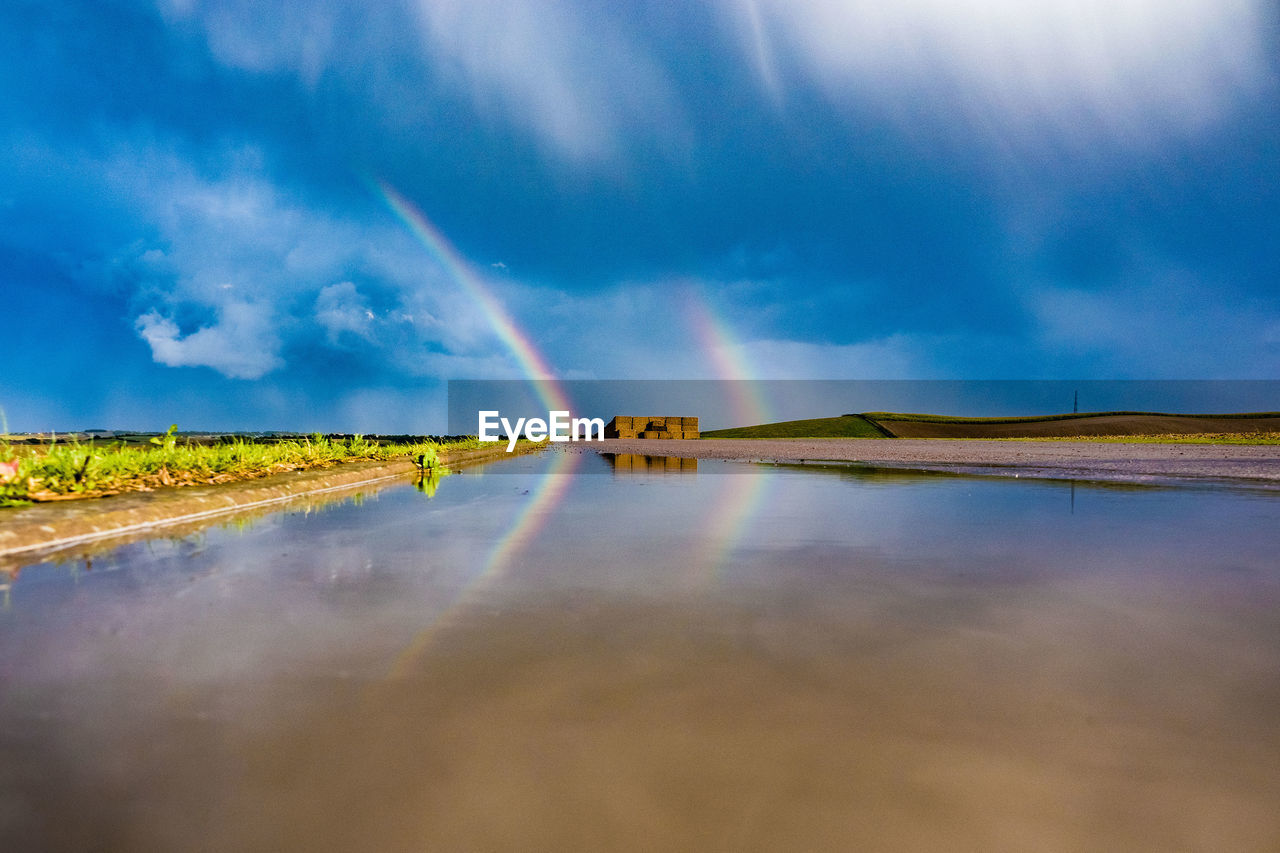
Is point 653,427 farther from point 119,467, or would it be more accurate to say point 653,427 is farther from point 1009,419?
point 119,467

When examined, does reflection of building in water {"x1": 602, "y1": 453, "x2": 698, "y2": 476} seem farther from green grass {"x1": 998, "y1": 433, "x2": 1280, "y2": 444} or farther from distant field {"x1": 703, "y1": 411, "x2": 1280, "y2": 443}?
distant field {"x1": 703, "y1": 411, "x2": 1280, "y2": 443}

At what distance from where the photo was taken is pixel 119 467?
692cm

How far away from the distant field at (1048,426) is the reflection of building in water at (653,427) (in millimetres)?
8833

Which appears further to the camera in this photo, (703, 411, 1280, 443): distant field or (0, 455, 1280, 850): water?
(703, 411, 1280, 443): distant field

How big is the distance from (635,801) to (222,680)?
1667 millimetres

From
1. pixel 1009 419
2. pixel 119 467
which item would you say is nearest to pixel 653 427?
pixel 1009 419

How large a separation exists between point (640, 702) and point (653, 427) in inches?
3369

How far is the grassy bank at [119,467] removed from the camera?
593 centimetres

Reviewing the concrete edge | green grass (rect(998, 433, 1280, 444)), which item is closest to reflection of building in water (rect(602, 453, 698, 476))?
the concrete edge

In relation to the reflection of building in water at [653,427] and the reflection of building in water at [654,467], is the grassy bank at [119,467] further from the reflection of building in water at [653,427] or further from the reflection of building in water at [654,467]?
the reflection of building in water at [653,427]

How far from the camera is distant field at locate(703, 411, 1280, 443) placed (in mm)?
60247

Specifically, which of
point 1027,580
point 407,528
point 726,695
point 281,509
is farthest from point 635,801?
point 281,509

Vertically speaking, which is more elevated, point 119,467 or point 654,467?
point 119,467

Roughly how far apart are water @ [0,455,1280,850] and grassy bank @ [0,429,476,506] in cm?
232
